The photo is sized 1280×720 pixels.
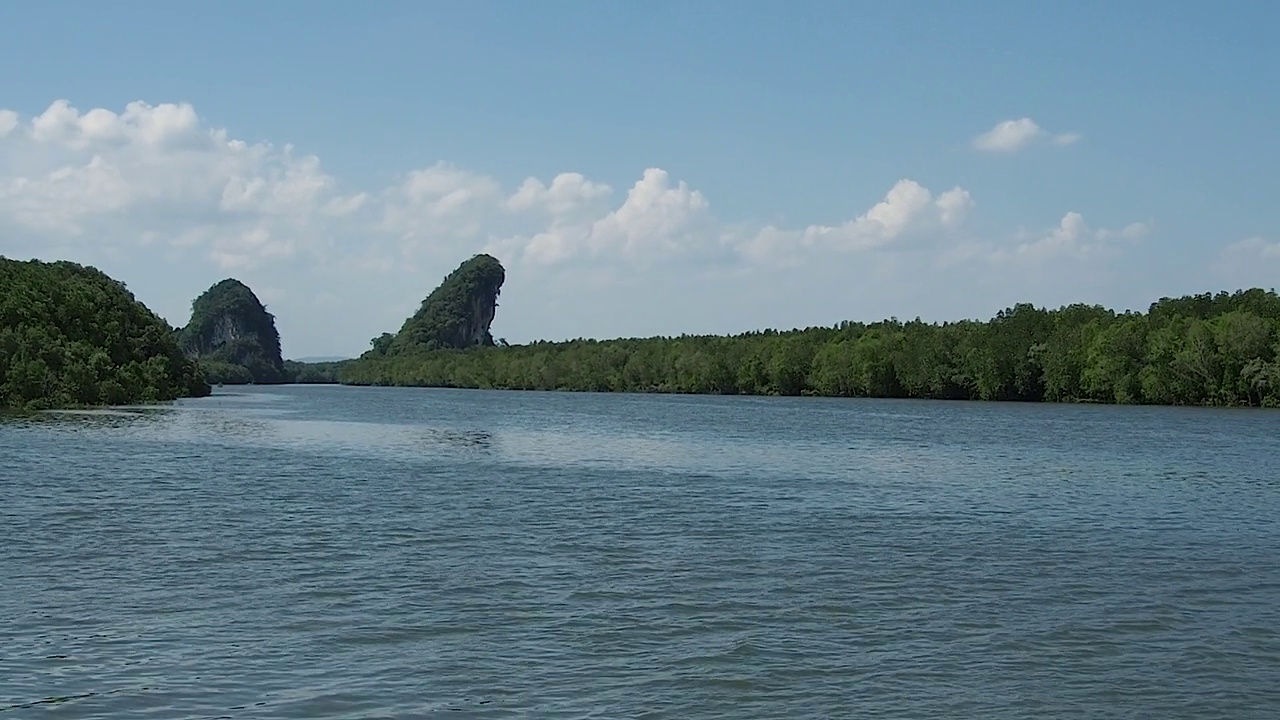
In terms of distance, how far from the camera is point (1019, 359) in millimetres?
111938

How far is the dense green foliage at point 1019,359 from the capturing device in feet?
317

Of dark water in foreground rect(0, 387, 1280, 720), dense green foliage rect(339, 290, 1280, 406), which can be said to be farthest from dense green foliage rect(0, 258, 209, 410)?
dense green foliage rect(339, 290, 1280, 406)

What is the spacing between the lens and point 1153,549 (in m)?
22.5

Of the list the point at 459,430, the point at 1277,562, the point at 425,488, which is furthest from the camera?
the point at 459,430

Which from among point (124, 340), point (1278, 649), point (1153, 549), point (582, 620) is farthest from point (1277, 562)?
point (124, 340)

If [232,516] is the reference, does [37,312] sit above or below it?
above

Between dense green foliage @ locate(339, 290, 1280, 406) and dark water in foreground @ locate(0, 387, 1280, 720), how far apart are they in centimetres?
6248

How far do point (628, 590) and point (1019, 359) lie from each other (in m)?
100

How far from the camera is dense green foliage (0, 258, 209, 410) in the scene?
235 ft

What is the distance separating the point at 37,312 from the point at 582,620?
71.7 metres

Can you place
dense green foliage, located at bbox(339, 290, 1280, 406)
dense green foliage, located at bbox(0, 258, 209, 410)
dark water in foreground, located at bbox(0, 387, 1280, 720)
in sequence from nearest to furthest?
dark water in foreground, located at bbox(0, 387, 1280, 720) → dense green foliage, located at bbox(0, 258, 209, 410) → dense green foliage, located at bbox(339, 290, 1280, 406)

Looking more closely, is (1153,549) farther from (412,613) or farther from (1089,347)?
(1089,347)

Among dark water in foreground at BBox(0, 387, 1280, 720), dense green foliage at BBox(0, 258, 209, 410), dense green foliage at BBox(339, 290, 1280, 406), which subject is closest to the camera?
dark water in foreground at BBox(0, 387, 1280, 720)

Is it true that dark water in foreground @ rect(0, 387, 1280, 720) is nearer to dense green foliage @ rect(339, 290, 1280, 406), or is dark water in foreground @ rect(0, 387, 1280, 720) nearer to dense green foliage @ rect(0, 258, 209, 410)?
dense green foliage @ rect(0, 258, 209, 410)
